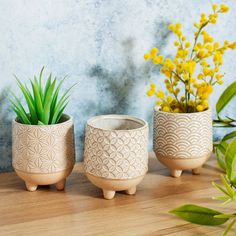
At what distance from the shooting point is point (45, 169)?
0.83m

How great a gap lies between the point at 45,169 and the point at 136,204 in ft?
0.52

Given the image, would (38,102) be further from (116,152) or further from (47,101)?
(116,152)

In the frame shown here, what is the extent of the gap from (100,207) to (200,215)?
16cm

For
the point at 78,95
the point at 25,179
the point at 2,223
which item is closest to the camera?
the point at 2,223

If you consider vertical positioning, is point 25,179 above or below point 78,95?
below

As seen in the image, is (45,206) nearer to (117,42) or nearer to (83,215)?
(83,215)

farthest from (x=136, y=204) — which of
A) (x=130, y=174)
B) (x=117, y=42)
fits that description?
(x=117, y=42)

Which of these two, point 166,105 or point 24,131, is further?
point 166,105

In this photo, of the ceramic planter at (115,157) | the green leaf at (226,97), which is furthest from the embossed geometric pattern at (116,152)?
the green leaf at (226,97)

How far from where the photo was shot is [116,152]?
31.3 inches

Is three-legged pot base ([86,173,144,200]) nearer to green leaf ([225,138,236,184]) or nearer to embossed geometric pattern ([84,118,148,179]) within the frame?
embossed geometric pattern ([84,118,148,179])

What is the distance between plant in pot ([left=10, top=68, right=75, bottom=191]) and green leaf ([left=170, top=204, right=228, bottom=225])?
215 millimetres

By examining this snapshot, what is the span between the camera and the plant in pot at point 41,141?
0.82m

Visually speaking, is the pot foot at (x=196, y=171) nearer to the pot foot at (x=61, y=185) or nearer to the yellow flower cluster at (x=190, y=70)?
the yellow flower cluster at (x=190, y=70)
